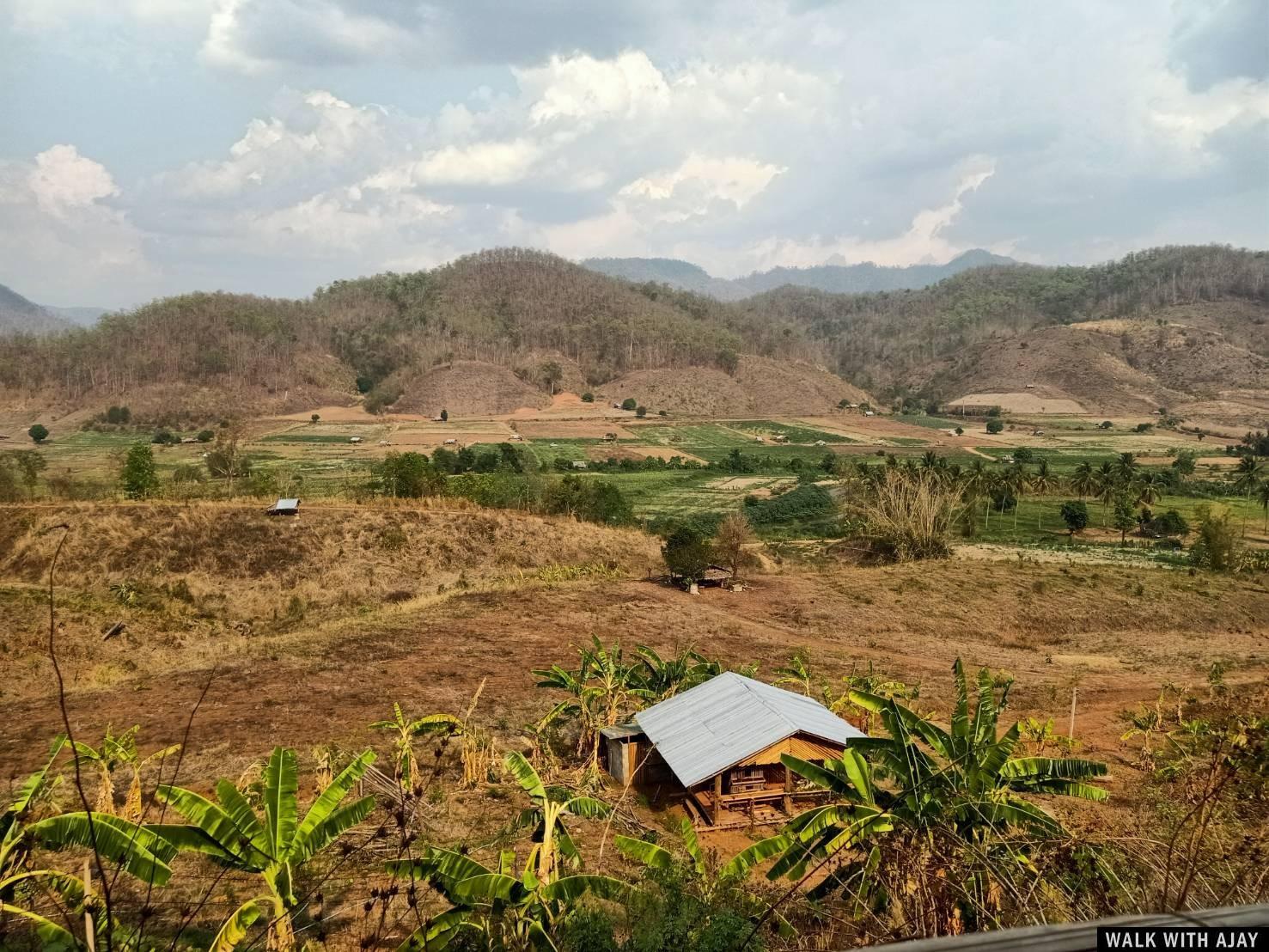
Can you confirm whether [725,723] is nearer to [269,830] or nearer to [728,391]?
[269,830]

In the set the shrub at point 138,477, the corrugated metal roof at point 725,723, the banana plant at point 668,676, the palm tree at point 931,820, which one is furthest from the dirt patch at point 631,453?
the palm tree at point 931,820

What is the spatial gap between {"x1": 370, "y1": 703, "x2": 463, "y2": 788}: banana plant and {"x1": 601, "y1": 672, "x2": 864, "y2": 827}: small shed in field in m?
2.15

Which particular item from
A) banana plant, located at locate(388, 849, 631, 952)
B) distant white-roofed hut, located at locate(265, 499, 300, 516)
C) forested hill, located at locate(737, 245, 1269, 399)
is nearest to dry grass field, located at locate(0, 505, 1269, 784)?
distant white-roofed hut, located at locate(265, 499, 300, 516)

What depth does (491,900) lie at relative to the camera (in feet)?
13.7

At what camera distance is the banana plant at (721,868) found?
491 cm

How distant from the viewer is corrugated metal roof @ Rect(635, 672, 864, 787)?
8680 mm

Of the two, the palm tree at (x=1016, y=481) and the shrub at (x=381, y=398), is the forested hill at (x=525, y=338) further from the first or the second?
the palm tree at (x=1016, y=481)

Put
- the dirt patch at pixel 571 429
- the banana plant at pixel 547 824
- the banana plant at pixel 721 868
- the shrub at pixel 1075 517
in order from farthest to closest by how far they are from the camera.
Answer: the dirt patch at pixel 571 429, the shrub at pixel 1075 517, the banana plant at pixel 721 868, the banana plant at pixel 547 824

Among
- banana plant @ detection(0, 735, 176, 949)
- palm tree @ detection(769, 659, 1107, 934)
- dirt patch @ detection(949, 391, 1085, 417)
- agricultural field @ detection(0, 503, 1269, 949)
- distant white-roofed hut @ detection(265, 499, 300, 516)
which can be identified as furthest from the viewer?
dirt patch @ detection(949, 391, 1085, 417)

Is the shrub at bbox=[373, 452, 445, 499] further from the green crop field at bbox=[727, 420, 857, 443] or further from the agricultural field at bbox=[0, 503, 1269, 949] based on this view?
the green crop field at bbox=[727, 420, 857, 443]

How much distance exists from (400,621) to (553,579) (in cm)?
713

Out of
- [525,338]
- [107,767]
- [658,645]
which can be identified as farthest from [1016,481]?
[525,338]

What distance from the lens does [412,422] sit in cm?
9181

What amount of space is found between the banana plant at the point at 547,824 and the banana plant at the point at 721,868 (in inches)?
14.3
